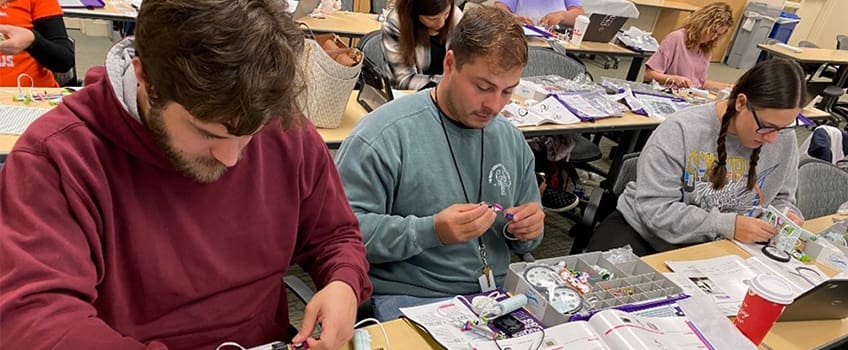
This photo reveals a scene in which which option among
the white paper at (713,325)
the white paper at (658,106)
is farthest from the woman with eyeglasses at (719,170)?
the white paper at (658,106)

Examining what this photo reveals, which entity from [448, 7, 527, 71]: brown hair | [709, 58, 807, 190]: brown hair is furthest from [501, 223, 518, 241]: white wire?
[709, 58, 807, 190]: brown hair

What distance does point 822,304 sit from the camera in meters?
1.40

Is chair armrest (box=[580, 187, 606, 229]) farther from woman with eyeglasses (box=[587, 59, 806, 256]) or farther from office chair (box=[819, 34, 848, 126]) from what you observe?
office chair (box=[819, 34, 848, 126])

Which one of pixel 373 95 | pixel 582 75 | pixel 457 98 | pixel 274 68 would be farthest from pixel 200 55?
pixel 582 75

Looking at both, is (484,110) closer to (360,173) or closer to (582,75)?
(360,173)

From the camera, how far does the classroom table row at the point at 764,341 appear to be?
3.73ft

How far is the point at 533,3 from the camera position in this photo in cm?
439

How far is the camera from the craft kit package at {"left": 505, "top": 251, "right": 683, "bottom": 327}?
Answer: 1221 mm

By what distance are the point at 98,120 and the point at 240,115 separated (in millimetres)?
250

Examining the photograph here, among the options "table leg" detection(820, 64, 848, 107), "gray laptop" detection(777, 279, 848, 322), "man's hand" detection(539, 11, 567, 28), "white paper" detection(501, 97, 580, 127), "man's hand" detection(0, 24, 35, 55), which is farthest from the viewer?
"table leg" detection(820, 64, 848, 107)

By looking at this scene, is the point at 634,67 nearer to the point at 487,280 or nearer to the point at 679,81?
the point at 679,81

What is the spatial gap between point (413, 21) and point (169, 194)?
2.00 metres

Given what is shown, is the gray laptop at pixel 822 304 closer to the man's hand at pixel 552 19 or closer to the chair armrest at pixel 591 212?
the chair armrest at pixel 591 212

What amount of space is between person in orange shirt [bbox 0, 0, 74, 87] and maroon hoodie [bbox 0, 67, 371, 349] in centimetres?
148
